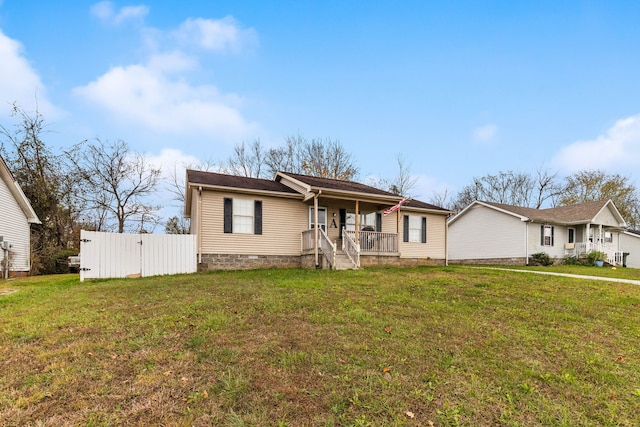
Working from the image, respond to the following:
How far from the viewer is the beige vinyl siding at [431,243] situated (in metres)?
15.9

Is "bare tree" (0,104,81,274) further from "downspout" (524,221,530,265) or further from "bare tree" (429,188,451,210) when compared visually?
"bare tree" (429,188,451,210)

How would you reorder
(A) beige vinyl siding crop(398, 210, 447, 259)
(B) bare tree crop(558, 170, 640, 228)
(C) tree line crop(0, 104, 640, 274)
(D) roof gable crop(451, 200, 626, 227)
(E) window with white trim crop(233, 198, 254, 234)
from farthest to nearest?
(B) bare tree crop(558, 170, 640, 228)
(D) roof gable crop(451, 200, 626, 227)
(C) tree line crop(0, 104, 640, 274)
(A) beige vinyl siding crop(398, 210, 447, 259)
(E) window with white trim crop(233, 198, 254, 234)

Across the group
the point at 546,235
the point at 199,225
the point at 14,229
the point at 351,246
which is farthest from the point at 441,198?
the point at 14,229

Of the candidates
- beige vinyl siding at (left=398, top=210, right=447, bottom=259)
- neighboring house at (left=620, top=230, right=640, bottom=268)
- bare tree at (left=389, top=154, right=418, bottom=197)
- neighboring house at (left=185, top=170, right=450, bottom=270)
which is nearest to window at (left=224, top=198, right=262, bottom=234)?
neighboring house at (left=185, top=170, right=450, bottom=270)

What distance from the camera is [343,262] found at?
41.0 ft

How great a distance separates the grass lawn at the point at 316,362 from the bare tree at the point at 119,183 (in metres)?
17.8

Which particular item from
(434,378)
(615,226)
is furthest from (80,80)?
(615,226)

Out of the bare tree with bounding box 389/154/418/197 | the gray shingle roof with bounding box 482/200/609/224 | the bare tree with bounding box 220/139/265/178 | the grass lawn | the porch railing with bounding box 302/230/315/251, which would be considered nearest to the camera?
the grass lawn

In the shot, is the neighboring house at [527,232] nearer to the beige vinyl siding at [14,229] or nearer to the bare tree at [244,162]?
the bare tree at [244,162]

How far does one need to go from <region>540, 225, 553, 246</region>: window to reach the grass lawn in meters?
16.5

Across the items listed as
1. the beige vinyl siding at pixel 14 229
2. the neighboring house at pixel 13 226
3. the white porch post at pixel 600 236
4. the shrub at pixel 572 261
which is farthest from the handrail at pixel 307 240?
the white porch post at pixel 600 236

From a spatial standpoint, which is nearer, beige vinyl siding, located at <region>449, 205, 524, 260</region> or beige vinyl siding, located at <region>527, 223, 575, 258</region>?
beige vinyl siding, located at <region>527, 223, 575, 258</region>

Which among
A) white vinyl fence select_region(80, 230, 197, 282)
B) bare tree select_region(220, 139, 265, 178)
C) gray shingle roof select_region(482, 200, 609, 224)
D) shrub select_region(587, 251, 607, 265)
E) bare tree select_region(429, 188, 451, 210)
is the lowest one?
shrub select_region(587, 251, 607, 265)

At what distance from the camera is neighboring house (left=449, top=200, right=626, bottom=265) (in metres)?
20.7
